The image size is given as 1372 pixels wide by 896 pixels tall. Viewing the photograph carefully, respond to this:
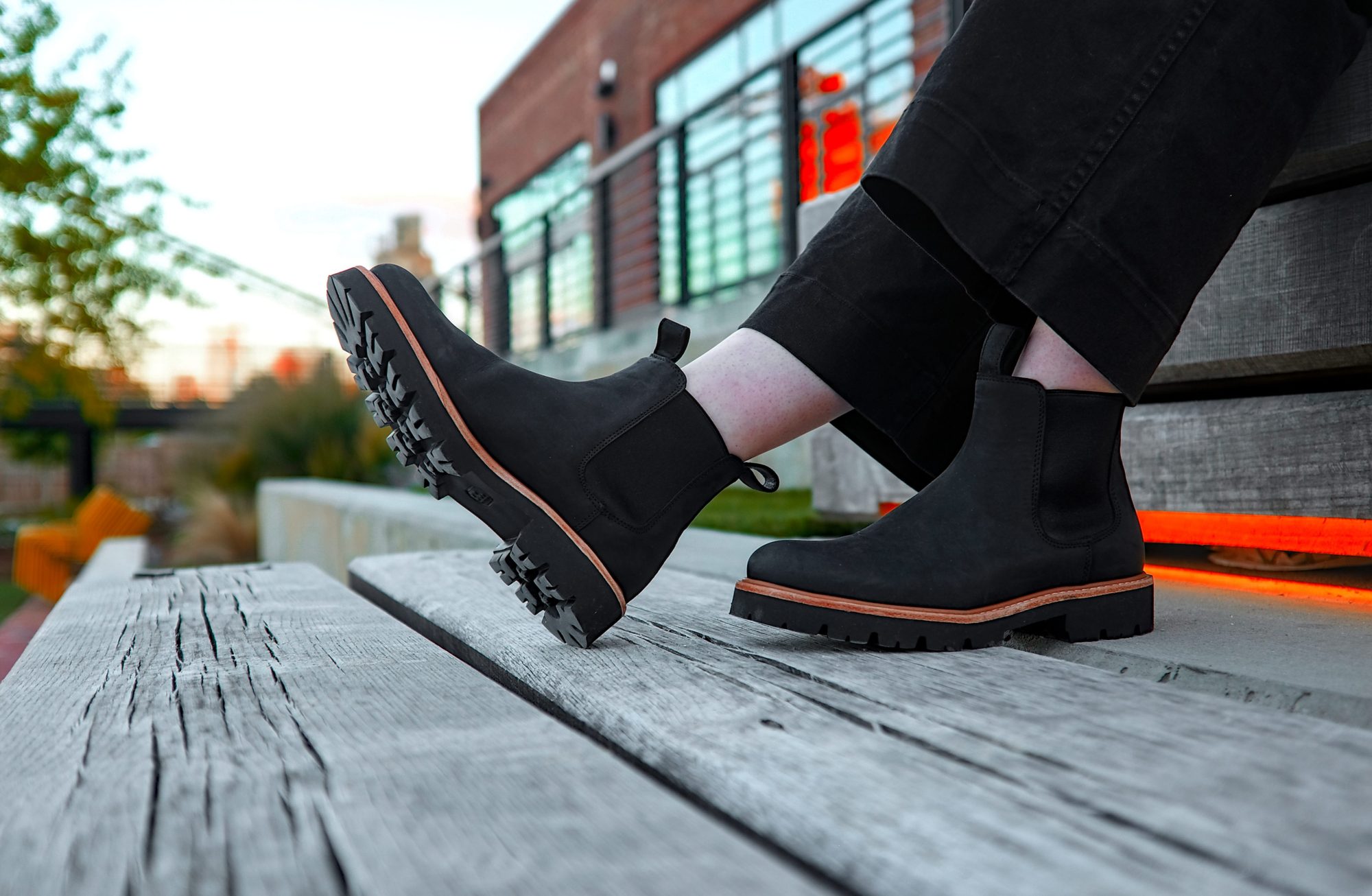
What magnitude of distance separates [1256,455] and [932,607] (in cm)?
57

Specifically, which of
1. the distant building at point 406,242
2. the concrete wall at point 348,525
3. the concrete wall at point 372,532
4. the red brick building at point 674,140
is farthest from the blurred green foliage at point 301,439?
the distant building at point 406,242

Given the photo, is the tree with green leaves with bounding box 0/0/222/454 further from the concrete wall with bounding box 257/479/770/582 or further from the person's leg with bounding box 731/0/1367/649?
the person's leg with bounding box 731/0/1367/649

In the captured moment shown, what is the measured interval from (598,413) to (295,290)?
1420 centimetres

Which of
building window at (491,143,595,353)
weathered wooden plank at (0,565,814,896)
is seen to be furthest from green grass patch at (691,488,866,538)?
building window at (491,143,595,353)

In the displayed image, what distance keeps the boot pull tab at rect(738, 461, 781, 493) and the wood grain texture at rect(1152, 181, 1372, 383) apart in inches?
21.6

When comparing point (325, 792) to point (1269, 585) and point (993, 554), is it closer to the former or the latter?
point (993, 554)

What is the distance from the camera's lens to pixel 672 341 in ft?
2.69

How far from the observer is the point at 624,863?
0.34m

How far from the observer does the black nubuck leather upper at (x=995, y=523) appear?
71 centimetres

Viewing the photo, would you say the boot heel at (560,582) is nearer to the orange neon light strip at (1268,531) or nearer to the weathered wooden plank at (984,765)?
the weathered wooden plank at (984,765)

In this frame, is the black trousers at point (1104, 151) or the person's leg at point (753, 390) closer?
the black trousers at point (1104, 151)

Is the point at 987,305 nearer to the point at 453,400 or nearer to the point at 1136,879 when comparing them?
the point at 453,400

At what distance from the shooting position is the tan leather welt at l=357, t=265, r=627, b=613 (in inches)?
29.1

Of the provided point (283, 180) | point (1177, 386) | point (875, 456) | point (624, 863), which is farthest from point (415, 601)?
point (283, 180)
